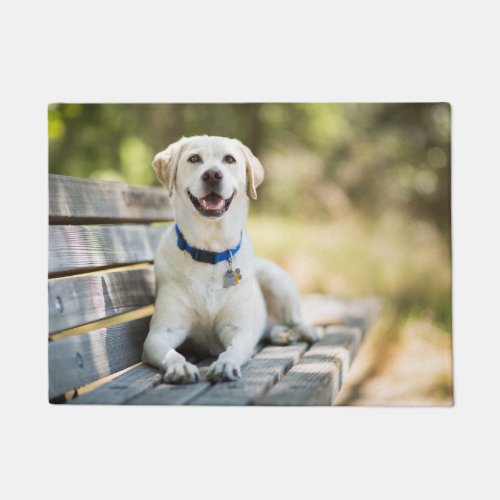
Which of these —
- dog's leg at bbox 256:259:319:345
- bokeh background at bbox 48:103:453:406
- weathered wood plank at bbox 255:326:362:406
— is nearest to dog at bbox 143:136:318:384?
weathered wood plank at bbox 255:326:362:406

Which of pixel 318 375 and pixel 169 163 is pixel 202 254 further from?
pixel 318 375

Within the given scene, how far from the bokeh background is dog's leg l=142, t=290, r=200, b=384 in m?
1.75

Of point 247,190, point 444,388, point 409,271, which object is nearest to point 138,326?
point 247,190

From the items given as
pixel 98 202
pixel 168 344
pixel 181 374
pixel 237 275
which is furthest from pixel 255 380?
pixel 98 202

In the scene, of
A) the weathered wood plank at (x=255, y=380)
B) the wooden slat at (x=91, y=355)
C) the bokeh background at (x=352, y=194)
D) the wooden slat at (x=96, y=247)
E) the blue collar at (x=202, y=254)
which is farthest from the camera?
the bokeh background at (x=352, y=194)

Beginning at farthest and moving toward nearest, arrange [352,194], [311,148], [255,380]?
[311,148] < [352,194] < [255,380]

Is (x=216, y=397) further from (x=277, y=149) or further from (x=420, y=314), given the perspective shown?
(x=277, y=149)

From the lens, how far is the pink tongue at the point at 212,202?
7.95ft

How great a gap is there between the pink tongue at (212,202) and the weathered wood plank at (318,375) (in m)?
0.65

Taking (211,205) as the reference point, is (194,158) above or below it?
above

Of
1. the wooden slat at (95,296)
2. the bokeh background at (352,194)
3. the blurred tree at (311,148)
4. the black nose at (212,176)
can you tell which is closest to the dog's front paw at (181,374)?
the wooden slat at (95,296)

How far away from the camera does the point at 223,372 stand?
2201mm

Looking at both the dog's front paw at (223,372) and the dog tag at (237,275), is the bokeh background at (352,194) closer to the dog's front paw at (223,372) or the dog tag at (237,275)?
the dog tag at (237,275)

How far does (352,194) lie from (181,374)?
4.15m
